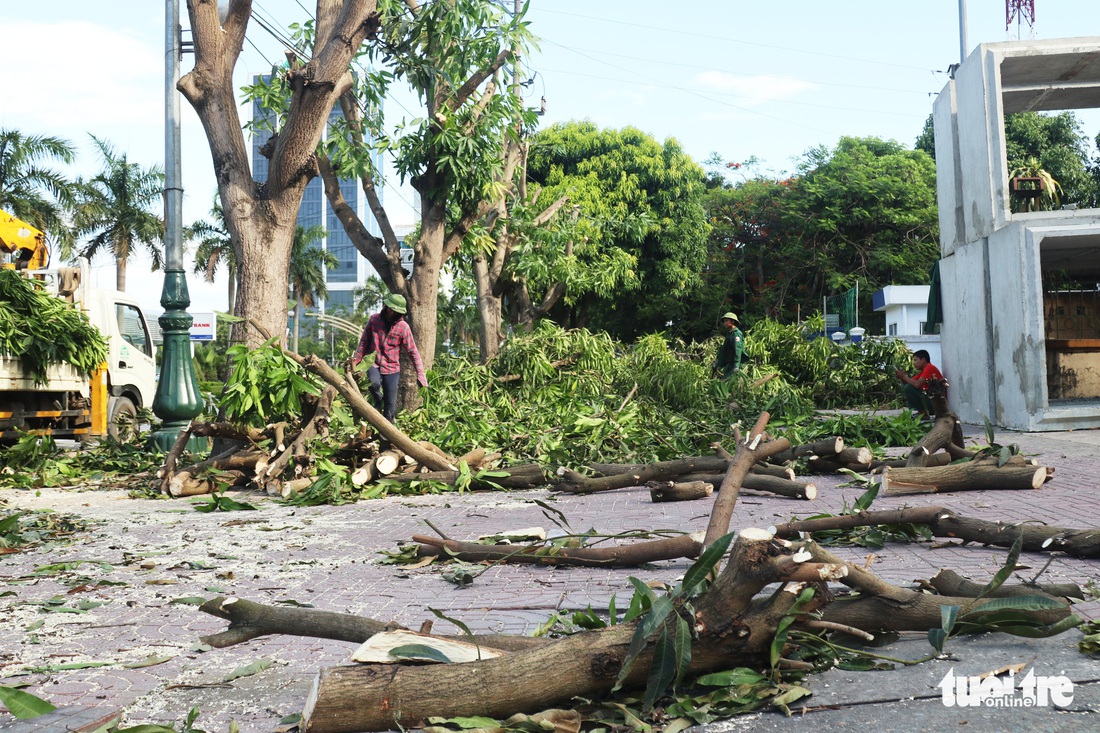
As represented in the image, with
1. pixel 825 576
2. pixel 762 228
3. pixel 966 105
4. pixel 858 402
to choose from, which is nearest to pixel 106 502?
pixel 825 576

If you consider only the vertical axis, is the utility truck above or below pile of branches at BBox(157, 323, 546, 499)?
above

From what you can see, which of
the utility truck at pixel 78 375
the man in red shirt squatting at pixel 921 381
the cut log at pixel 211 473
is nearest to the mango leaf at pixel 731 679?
the cut log at pixel 211 473

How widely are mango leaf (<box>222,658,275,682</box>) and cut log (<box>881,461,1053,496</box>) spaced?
17.7 ft

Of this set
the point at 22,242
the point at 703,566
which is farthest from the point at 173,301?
the point at 703,566

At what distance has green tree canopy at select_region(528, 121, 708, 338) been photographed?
116 ft

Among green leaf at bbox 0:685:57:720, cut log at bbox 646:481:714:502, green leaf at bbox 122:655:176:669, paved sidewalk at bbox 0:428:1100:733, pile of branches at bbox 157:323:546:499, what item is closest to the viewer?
green leaf at bbox 0:685:57:720

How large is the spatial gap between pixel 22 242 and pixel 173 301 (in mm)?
5386

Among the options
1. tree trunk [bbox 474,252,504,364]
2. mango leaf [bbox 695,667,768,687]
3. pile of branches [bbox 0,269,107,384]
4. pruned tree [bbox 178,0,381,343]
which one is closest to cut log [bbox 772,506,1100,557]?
mango leaf [bbox 695,667,768,687]

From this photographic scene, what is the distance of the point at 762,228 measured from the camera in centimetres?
3862

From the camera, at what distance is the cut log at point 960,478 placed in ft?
25.0

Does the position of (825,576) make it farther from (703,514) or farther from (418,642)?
(703,514)

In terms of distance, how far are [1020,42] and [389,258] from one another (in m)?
10.4

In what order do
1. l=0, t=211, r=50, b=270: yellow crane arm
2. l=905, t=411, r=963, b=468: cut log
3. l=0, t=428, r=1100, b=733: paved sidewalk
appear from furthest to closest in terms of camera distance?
l=0, t=211, r=50, b=270: yellow crane arm → l=905, t=411, r=963, b=468: cut log → l=0, t=428, r=1100, b=733: paved sidewalk

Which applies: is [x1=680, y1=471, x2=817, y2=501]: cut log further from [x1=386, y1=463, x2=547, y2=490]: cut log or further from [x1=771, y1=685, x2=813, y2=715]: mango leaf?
[x1=771, y1=685, x2=813, y2=715]: mango leaf
